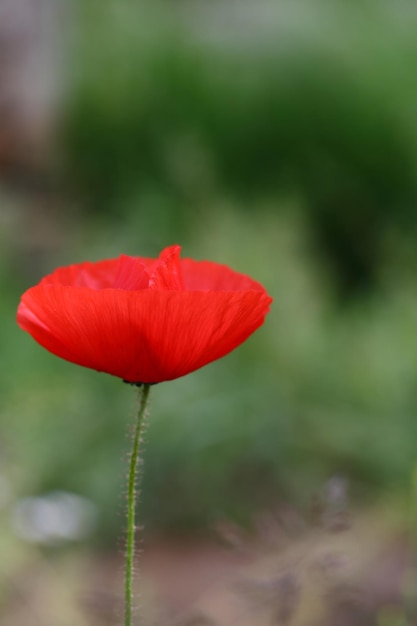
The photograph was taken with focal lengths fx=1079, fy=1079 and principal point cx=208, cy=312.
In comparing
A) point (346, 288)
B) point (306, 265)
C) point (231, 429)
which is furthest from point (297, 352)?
point (346, 288)

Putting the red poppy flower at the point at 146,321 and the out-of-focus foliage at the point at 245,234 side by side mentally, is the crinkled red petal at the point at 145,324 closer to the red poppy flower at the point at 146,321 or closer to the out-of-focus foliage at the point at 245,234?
the red poppy flower at the point at 146,321

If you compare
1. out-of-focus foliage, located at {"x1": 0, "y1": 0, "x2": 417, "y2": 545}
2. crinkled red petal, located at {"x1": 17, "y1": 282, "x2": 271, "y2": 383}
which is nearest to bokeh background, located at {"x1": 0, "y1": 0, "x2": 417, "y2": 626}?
out-of-focus foliage, located at {"x1": 0, "y1": 0, "x2": 417, "y2": 545}

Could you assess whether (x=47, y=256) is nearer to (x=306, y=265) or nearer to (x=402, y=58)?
(x=306, y=265)

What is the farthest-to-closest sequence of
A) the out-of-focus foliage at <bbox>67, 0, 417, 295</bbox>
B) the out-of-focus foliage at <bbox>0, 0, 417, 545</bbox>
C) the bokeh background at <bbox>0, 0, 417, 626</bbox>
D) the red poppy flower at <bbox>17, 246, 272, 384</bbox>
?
1. the out-of-focus foliage at <bbox>67, 0, 417, 295</bbox>
2. the out-of-focus foliage at <bbox>0, 0, 417, 545</bbox>
3. the bokeh background at <bbox>0, 0, 417, 626</bbox>
4. the red poppy flower at <bbox>17, 246, 272, 384</bbox>

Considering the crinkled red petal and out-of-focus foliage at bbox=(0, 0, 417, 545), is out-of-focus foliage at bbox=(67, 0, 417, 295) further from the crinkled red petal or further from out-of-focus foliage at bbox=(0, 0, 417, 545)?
the crinkled red petal

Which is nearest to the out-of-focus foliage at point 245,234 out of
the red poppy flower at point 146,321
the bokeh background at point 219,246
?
the bokeh background at point 219,246

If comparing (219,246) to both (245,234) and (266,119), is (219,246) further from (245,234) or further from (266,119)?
(266,119)
